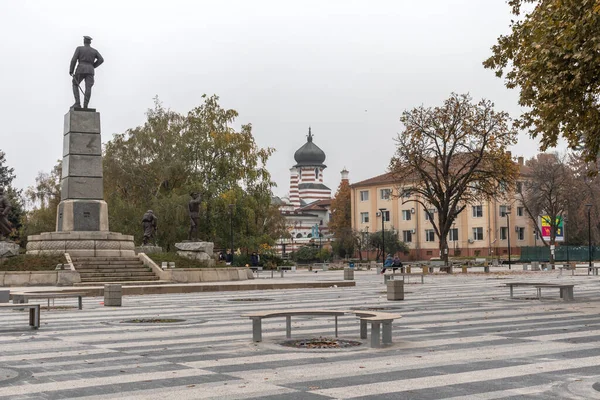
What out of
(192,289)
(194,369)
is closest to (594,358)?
(194,369)

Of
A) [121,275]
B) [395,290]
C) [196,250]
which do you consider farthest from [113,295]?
[196,250]

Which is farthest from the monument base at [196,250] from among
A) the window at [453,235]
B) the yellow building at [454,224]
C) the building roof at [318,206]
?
the building roof at [318,206]

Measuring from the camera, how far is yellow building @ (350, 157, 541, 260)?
292 ft

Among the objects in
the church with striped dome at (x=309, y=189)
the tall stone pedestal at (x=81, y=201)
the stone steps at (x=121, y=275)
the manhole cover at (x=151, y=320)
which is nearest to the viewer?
the manhole cover at (x=151, y=320)

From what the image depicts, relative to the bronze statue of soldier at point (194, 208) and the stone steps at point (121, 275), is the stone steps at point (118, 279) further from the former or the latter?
the bronze statue of soldier at point (194, 208)

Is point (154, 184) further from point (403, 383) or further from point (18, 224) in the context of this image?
point (403, 383)

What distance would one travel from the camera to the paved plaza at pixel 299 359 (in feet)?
26.7

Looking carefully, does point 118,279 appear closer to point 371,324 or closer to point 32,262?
point 32,262

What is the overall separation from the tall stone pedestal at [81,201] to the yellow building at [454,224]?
51.4 meters

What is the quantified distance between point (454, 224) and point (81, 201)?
2405 inches

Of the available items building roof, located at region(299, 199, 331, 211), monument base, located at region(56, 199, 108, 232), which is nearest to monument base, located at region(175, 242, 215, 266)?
monument base, located at region(56, 199, 108, 232)

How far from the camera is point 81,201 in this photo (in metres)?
36.1

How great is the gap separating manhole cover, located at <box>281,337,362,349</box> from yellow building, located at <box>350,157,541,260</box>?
239 ft

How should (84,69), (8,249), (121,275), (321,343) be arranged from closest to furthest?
(321,343) → (121,275) → (8,249) → (84,69)
